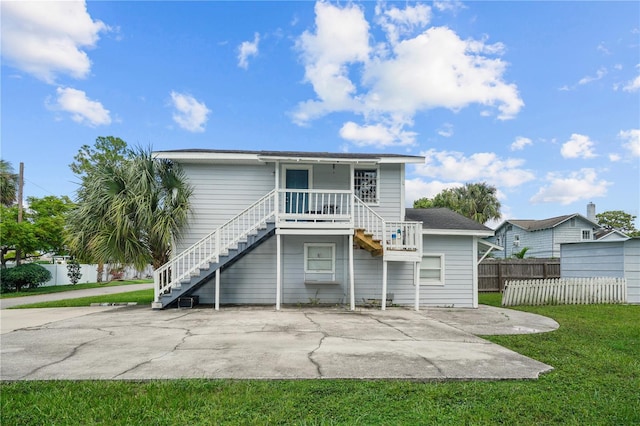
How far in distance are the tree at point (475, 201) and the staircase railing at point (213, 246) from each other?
76.7 feet

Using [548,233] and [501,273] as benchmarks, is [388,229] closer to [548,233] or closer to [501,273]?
[501,273]

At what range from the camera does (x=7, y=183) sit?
2331 centimetres

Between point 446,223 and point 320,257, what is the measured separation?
454 cm

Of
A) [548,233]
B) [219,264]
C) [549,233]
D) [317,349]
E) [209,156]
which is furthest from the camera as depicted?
[548,233]

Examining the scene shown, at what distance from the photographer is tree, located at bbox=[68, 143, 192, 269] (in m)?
10.5

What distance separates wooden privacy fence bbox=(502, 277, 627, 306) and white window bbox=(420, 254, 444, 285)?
2.65 meters

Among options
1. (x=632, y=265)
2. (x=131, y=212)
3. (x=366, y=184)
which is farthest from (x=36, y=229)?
(x=632, y=265)

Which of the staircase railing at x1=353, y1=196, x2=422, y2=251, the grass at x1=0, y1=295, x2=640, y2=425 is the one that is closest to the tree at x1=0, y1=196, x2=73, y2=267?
the staircase railing at x1=353, y1=196, x2=422, y2=251

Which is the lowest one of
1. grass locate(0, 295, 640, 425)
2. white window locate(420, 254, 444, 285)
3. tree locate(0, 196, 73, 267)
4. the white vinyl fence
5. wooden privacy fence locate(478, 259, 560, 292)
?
the white vinyl fence

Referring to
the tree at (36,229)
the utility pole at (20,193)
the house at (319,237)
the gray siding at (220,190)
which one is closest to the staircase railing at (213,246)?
the house at (319,237)

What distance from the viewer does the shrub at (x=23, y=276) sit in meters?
17.2

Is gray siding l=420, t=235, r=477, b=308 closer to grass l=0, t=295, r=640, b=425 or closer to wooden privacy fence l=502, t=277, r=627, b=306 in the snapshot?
wooden privacy fence l=502, t=277, r=627, b=306

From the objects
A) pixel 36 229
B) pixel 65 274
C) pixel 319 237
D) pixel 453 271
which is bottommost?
pixel 65 274

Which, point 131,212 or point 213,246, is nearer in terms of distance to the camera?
point 131,212
